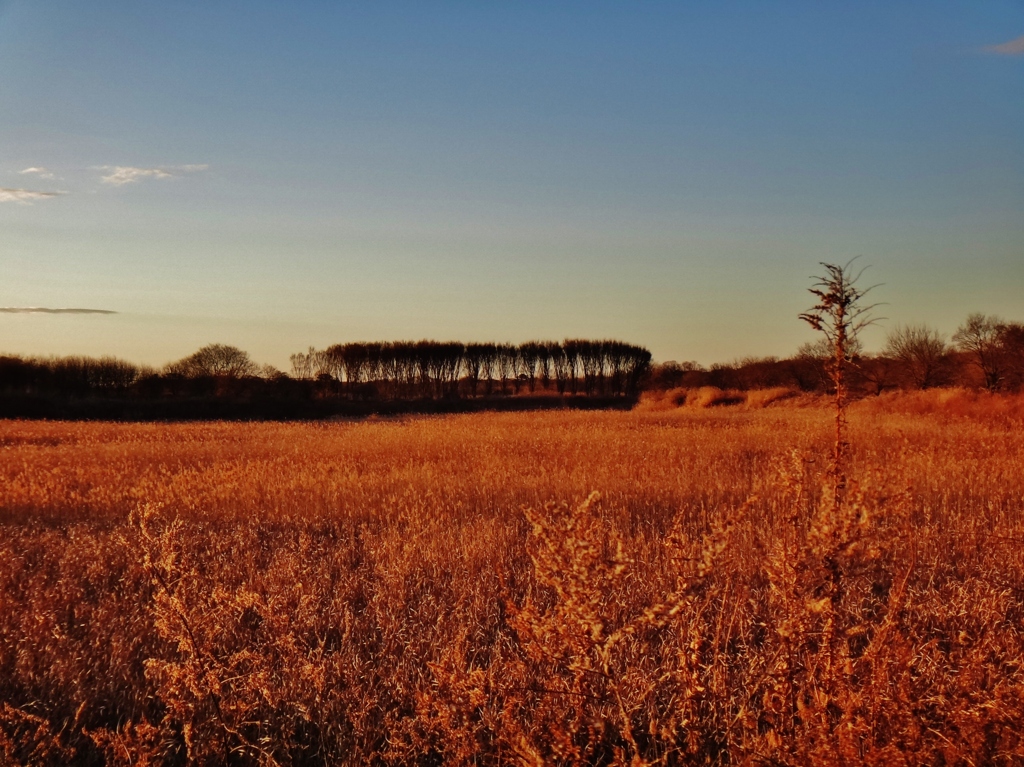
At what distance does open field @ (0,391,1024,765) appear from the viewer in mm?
2904

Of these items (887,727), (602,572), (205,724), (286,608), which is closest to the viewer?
(602,572)

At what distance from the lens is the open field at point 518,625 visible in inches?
114

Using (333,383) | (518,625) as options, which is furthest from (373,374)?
(518,625)

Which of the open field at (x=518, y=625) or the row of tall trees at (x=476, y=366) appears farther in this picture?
the row of tall trees at (x=476, y=366)

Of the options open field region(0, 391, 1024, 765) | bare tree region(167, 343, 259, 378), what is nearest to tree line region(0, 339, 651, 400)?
bare tree region(167, 343, 259, 378)

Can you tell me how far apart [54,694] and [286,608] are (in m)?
1.31

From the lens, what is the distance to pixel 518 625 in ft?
9.55

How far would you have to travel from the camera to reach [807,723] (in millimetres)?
2842

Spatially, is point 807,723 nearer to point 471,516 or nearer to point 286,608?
→ point 286,608

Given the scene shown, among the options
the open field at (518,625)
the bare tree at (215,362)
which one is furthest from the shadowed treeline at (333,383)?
the open field at (518,625)

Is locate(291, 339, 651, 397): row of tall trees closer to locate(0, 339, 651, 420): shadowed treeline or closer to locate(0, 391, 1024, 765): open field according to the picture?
locate(0, 339, 651, 420): shadowed treeline

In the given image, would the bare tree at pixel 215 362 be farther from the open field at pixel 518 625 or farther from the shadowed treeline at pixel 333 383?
the open field at pixel 518 625

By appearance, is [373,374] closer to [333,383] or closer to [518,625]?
[333,383]

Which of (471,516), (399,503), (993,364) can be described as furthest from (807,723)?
(993,364)
